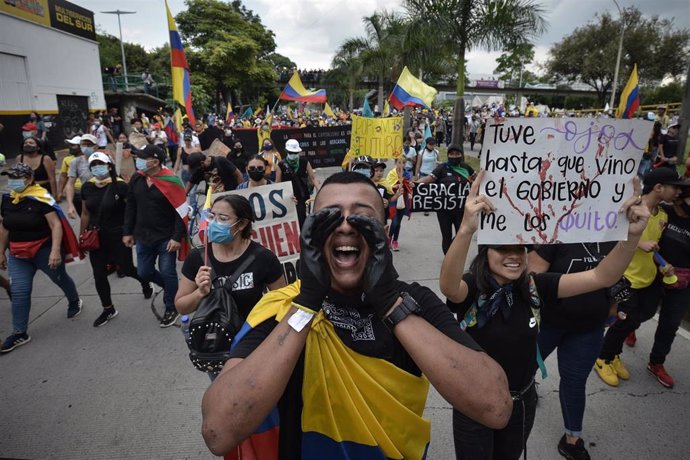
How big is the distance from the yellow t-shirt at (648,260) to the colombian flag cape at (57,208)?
223 inches

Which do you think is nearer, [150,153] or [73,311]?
[150,153]

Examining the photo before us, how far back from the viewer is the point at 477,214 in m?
2.00

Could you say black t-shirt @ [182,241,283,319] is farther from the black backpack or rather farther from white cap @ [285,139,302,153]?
white cap @ [285,139,302,153]

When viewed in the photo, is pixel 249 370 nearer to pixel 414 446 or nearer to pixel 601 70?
pixel 414 446

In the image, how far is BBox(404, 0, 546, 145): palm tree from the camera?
12664 millimetres

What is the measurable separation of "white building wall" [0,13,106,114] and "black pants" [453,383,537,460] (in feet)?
73.4

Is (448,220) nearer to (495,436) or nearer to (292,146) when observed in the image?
(292,146)

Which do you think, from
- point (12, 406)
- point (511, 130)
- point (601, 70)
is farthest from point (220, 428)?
point (601, 70)

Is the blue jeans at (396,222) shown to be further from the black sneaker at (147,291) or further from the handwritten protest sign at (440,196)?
the black sneaker at (147,291)

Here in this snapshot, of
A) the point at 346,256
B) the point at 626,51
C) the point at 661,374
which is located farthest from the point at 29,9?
the point at 626,51

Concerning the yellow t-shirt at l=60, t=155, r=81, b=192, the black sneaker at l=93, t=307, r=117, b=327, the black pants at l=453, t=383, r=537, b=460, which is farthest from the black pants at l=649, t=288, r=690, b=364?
the yellow t-shirt at l=60, t=155, r=81, b=192

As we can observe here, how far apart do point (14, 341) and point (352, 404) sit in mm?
4776

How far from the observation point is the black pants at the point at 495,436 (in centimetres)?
210

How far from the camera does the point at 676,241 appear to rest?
135 inches
